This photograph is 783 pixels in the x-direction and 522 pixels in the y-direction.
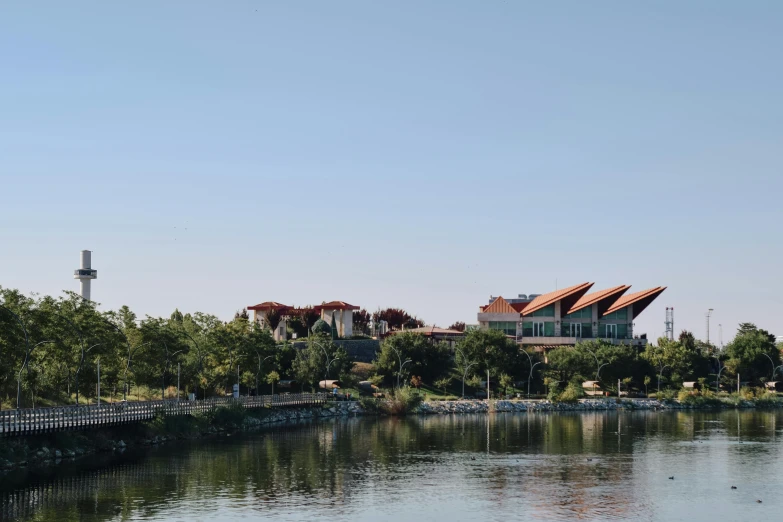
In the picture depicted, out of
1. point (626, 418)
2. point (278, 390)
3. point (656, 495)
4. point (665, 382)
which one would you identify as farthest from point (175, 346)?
point (665, 382)

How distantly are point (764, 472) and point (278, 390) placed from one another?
69.8m

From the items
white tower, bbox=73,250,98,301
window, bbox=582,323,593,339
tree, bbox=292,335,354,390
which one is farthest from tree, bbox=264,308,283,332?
window, bbox=582,323,593,339

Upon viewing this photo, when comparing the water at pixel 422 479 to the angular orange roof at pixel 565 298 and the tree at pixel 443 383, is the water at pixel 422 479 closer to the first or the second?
the tree at pixel 443 383

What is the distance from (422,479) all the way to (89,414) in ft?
79.1

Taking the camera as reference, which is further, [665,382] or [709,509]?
[665,382]

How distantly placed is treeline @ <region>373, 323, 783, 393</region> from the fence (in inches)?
1433

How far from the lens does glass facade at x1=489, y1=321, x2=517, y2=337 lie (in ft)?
496

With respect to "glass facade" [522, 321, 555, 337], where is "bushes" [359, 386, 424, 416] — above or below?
below

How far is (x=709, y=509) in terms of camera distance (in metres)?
44.4

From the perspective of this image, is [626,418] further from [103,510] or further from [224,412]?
[103,510]

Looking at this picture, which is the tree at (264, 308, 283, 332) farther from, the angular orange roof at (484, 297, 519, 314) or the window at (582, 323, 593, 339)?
the window at (582, 323, 593, 339)

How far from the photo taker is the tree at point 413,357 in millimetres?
122375

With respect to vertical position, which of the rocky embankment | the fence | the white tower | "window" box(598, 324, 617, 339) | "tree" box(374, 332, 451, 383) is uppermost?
the white tower

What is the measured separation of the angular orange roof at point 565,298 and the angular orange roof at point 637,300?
18.2ft
